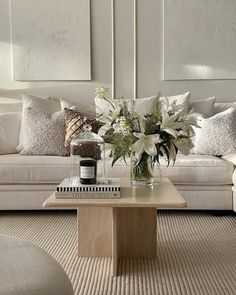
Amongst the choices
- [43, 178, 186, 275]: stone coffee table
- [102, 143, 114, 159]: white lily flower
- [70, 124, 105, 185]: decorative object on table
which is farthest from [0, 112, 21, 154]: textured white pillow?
[102, 143, 114, 159]: white lily flower

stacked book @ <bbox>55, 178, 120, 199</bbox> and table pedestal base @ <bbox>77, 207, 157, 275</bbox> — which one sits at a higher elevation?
stacked book @ <bbox>55, 178, 120, 199</bbox>

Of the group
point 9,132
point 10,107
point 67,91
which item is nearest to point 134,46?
point 67,91

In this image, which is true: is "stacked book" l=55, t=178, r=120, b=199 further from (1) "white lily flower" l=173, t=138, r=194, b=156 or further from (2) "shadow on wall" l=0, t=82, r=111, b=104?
(2) "shadow on wall" l=0, t=82, r=111, b=104

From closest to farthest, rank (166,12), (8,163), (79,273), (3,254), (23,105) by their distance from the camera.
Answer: (3,254) → (79,273) → (8,163) → (23,105) → (166,12)

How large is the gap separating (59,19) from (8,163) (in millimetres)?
1701

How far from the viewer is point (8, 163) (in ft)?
10.6

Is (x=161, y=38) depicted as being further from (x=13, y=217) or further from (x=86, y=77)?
(x=13, y=217)

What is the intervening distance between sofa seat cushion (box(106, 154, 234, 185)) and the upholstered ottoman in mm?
1856

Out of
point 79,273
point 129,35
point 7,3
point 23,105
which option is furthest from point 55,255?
point 7,3

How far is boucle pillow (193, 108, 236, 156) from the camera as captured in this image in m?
3.47

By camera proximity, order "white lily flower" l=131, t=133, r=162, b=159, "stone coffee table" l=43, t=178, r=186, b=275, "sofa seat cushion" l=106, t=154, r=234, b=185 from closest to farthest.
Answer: "white lily flower" l=131, t=133, r=162, b=159, "stone coffee table" l=43, t=178, r=186, b=275, "sofa seat cushion" l=106, t=154, r=234, b=185

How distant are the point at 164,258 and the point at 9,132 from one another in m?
1.98

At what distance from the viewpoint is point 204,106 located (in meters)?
3.87

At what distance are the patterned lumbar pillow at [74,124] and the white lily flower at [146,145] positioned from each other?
54.9 inches
